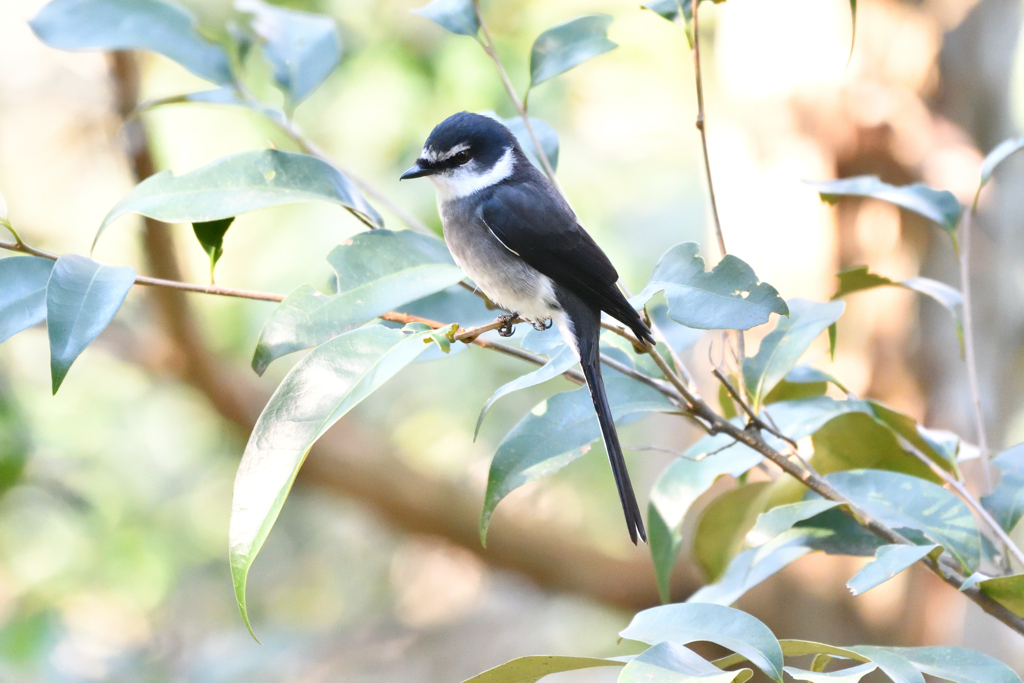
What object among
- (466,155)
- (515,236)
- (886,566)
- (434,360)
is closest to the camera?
(886,566)

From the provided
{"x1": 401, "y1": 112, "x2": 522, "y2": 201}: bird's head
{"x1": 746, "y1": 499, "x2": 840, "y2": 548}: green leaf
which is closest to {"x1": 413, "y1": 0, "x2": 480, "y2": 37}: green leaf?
{"x1": 401, "y1": 112, "x2": 522, "y2": 201}: bird's head

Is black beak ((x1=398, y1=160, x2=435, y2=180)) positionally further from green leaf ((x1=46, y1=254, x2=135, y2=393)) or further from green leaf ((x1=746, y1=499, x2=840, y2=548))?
A: green leaf ((x1=746, y1=499, x2=840, y2=548))

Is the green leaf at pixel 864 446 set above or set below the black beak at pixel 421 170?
below

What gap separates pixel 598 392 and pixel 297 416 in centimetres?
35

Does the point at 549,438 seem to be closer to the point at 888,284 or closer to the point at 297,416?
the point at 297,416

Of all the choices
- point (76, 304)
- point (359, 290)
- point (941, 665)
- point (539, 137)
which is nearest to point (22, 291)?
point (76, 304)

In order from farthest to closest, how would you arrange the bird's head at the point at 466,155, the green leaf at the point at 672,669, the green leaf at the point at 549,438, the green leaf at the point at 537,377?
the bird's head at the point at 466,155 → the green leaf at the point at 549,438 → the green leaf at the point at 537,377 → the green leaf at the point at 672,669

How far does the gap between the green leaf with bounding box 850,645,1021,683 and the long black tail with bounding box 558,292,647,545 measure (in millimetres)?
253

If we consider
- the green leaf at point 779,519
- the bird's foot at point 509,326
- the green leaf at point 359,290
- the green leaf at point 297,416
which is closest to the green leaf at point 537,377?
the green leaf at point 297,416

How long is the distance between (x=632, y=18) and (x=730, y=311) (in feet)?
10.9

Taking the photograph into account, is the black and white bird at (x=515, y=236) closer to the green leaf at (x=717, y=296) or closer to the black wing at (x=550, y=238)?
the black wing at (x=550, y=238)

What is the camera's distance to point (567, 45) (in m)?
1.11

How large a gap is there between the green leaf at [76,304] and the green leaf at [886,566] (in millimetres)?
728

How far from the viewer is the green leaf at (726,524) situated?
3.97 ft
